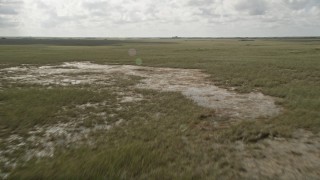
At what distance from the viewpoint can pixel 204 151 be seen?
30.9 ft

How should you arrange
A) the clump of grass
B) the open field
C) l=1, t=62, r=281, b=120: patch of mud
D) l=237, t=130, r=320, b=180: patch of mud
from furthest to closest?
1. l=1, t=62, r=281, b=120: patch of mud
2. the clump of grass
3. the open field
4. l=237, t=130, r=320, b=180: patch of mud

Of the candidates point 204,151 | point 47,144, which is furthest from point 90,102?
point 204,151

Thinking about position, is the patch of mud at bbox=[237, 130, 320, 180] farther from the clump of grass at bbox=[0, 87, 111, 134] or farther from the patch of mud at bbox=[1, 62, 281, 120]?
the clump of grass at bbox=[0, 87, 111, 134]

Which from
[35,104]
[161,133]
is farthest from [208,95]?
[35,104]

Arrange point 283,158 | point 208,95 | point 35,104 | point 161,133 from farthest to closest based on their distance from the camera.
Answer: point 208,95 → point 35,104 → point 161,133 → point 283,158

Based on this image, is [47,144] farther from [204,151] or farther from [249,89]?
[249,89]

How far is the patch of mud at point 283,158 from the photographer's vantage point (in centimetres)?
779

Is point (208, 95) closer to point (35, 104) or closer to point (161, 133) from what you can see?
point (161, 133)

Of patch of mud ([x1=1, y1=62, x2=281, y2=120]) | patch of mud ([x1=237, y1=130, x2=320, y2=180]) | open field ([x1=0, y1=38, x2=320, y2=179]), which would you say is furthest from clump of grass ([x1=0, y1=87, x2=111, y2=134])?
patch of mud ([x1=237, y1=130, x2=320, y2=180])

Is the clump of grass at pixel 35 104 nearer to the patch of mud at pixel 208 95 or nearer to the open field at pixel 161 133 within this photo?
the open field at pixel 161 133

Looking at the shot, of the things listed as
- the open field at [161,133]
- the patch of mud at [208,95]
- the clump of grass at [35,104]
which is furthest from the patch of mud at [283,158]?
the clump of grass at [35,104]

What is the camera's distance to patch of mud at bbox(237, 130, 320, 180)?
7785 mm

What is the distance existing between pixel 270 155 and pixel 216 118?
474 centimetres

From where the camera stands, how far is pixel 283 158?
8.88 meters
